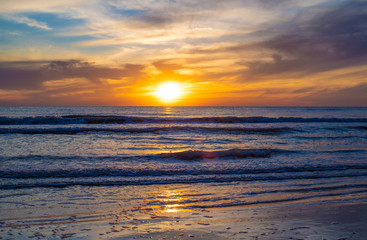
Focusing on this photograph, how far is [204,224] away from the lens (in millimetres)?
5051

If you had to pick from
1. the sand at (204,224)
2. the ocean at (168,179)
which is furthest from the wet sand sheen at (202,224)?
the ocean at (168,179)

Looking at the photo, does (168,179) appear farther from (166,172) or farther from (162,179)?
(166,172)

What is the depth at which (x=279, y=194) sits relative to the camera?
7.28m

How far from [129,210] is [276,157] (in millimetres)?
9265

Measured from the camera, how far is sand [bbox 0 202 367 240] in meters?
4.55

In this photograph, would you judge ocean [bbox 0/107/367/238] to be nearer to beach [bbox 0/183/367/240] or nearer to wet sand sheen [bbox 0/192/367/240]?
beach [bbox 0/183/367/240]

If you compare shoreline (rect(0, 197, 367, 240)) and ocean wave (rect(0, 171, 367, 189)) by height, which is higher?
shoreline (rect(0, 197, 367, 240))

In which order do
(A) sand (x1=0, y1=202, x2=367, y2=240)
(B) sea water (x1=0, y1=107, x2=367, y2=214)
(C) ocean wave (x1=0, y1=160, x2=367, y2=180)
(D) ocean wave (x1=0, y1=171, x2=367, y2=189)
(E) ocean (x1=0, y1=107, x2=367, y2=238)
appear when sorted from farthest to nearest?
(C) ocean wave (x1=0, y1=160, x2=367, y2=180) < (D) ocean wave (x1=0, y1=171, x2=367, y2=189) < (B) sea water (x1=0, y1=107, x2=367, y2=214) < (E) ocean (x1=0, y1=107, x2=367, y2=238) < (A) sand (x1=0, y1=202, x2=367, y2=240)

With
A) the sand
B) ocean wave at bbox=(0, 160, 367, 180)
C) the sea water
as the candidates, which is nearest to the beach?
the sand

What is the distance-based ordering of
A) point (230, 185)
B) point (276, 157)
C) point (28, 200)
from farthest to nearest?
point (276, 157) → point (230, 185) → point (28, 200)

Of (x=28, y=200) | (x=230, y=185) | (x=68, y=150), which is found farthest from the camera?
(x=68, y=150)

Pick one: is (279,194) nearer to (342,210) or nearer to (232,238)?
(342,210)

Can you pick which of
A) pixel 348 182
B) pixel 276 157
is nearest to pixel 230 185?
pixel 348 182

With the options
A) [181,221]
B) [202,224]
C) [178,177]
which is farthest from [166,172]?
[202,224]
